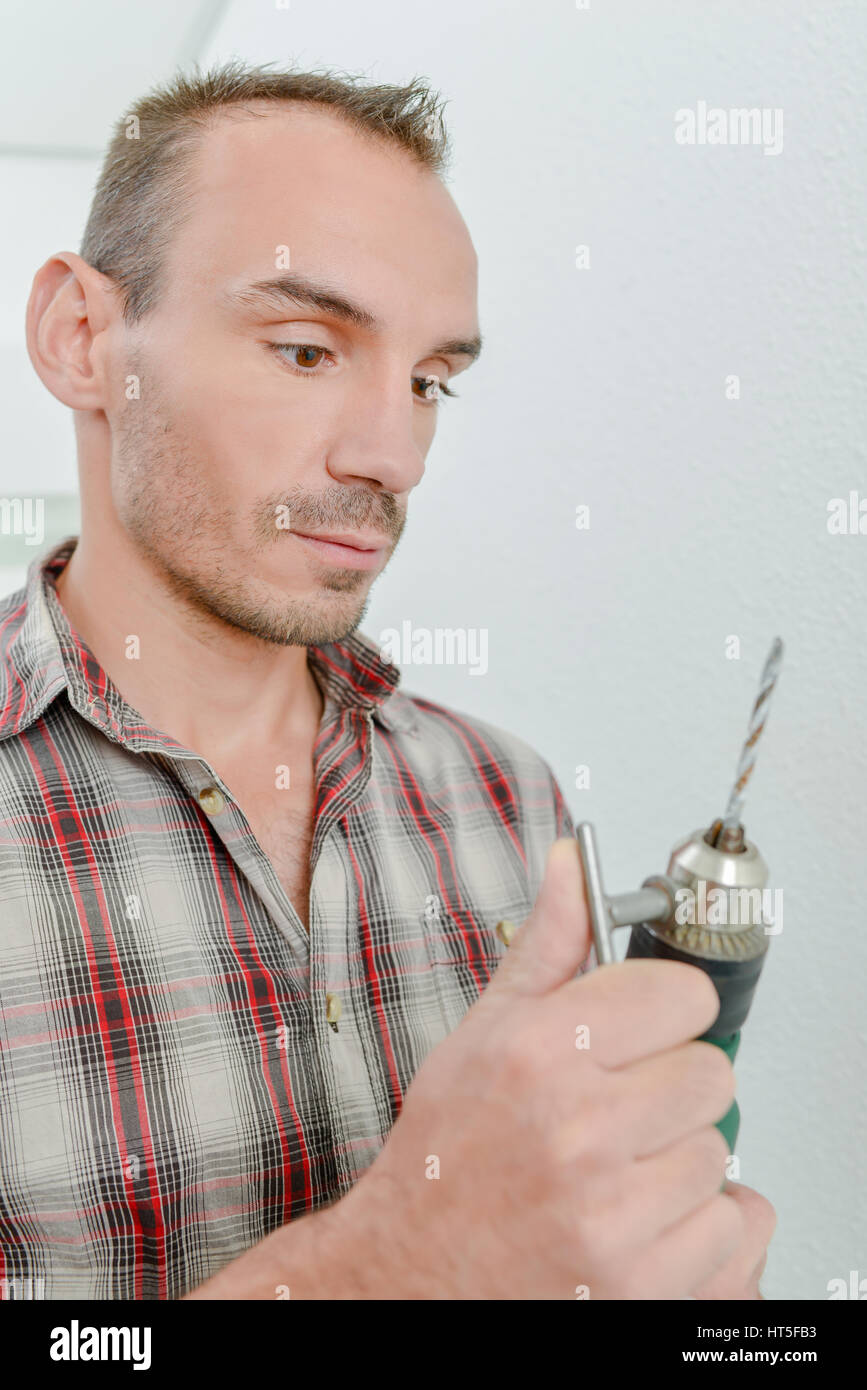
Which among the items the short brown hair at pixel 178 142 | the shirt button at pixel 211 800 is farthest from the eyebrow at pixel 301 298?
the shirt button at pixel 211 800

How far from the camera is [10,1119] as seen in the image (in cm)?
67

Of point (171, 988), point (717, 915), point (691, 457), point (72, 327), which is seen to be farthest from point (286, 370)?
point (717, 915)

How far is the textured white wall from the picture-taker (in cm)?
80

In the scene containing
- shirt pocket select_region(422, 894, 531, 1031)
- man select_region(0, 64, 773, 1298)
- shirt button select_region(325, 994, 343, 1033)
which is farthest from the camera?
shirt pocket select_region(422, 894, 531, 1031)

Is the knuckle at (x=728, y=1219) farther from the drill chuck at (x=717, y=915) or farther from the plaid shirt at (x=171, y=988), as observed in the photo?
the plaid shirt at (x=171, y=988)

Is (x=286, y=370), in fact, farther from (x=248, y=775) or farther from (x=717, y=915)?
(x=717, y=915)

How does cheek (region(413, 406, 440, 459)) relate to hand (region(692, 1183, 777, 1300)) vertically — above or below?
above

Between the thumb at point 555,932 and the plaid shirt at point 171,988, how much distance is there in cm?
34

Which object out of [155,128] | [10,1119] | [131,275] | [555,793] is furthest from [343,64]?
[10,1119]

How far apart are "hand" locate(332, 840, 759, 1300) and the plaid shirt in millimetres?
286

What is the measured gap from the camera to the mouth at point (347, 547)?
864 millimetres

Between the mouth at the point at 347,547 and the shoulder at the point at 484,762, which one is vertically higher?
the mouth at the point at 347,547

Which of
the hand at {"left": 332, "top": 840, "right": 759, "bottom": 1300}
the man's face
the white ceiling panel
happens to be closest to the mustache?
the man's face

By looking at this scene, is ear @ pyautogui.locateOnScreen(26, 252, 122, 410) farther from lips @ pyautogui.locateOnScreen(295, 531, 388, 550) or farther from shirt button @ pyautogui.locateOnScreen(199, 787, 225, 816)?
shirt button @ pyautogui.locateOnScreen(199, 787, 225, 816)
